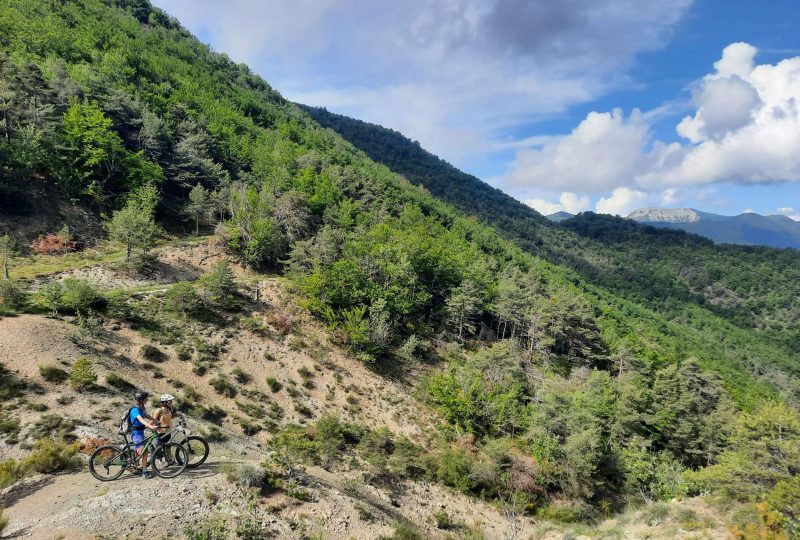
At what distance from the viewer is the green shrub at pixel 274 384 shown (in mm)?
30500

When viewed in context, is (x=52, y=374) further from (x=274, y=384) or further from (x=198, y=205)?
(x=198, y=205)

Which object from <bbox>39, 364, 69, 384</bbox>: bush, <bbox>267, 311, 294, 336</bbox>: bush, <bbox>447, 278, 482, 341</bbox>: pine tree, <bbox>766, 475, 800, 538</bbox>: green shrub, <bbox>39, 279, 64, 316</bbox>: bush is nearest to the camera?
<bbox>766, 475, 800, 538</bbox>: green shrub

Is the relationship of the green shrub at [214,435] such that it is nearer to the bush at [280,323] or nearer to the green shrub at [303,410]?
the green shrub at [303,410]

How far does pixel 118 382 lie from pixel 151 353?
492cm

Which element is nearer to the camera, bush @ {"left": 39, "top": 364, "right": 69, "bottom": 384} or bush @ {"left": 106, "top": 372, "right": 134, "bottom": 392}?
bush @ {"left": 39, "top": 364, "right": 69, "bottom": 384}

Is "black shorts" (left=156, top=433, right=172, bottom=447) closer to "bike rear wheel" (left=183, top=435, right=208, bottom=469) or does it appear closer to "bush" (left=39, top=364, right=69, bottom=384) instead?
"bike rear wheel" (left=183, top=435, right=208, bottom=469)

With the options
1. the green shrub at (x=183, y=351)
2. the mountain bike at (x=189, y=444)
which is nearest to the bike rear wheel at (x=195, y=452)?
the mountain bike at (x=189, y=444)

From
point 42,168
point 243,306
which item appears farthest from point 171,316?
point 42,168

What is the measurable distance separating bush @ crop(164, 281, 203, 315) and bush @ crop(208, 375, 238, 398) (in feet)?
26.7

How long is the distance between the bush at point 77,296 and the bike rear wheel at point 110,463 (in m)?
17.7

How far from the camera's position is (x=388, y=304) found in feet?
152

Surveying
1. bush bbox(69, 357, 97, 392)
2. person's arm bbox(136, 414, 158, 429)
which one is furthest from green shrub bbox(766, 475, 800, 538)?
bush bbox(69, 357, 97, 392)

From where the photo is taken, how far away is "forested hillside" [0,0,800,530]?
90.0 ft

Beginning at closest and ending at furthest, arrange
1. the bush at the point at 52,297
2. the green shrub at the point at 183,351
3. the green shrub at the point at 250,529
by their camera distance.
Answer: the green shrub at the point at 250,529 < the bush at the point at 52,297 < the green shrub at the point at 183,351
